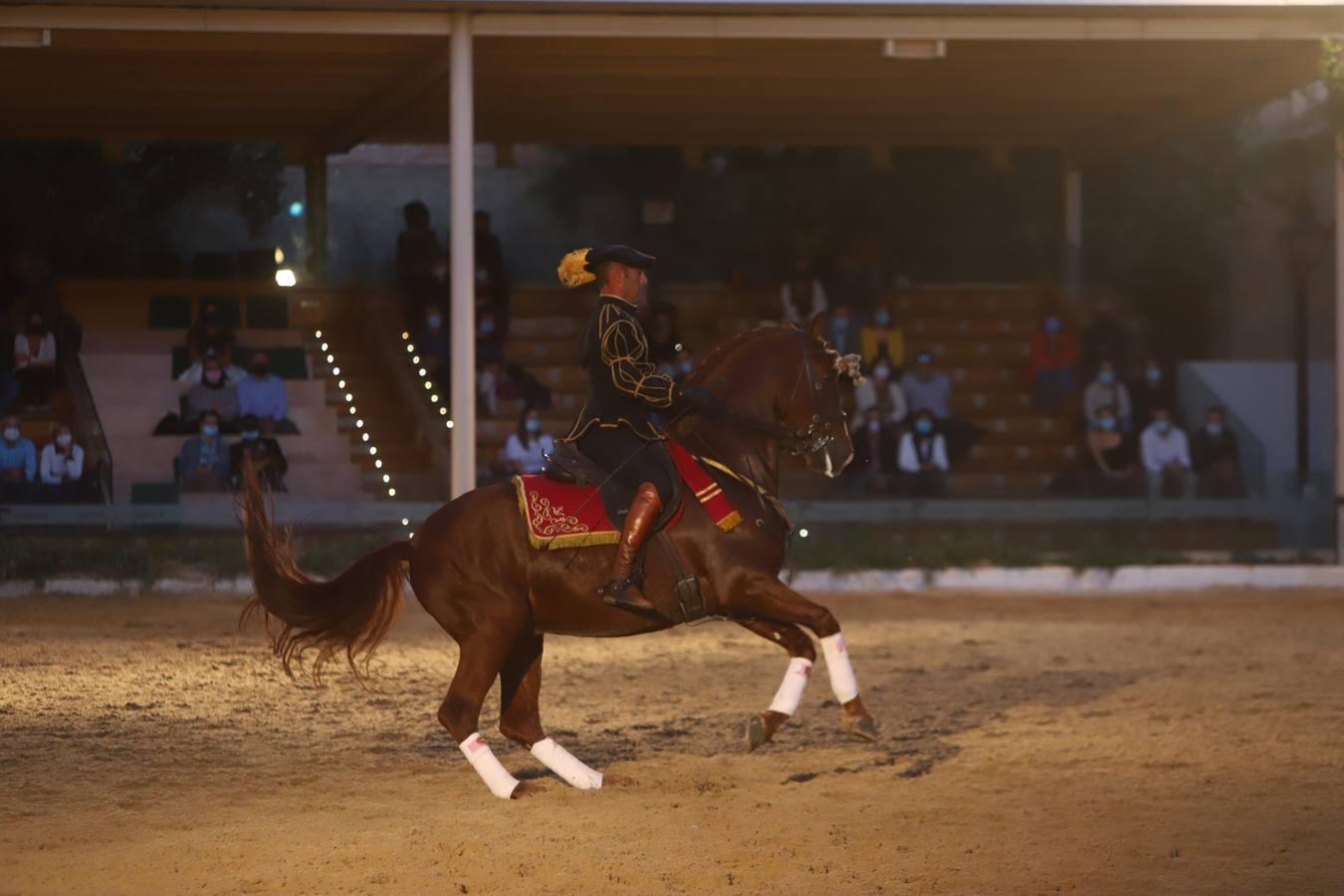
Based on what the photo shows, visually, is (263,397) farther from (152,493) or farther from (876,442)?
(876,442)

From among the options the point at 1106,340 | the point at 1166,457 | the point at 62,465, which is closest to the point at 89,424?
the point at 62,465

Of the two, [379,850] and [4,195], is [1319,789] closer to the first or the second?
[379,850]

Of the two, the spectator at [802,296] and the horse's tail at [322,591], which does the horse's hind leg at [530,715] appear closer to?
the horse's tail at [322,591]

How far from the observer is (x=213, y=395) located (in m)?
17.0

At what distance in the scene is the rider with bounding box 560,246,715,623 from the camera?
721 cm

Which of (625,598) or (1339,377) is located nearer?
(625,598)

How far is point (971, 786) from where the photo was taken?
293 inches

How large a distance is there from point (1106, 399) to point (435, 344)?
775 cm

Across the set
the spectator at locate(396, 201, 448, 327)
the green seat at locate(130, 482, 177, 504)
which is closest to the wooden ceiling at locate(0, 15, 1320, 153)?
the spectator at locate(396, 201, 448, 327)

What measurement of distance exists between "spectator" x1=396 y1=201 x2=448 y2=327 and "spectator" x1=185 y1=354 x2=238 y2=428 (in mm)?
3119

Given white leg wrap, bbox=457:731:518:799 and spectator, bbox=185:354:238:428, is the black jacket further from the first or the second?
spectator, bbox=185:354:238:428

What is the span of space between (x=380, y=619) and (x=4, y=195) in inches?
647

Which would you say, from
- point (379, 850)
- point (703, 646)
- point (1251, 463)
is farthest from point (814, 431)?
point (1251, 463)

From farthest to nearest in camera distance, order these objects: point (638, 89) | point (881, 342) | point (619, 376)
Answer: point (881, 342)
point (638, 89)
point (619, 376)
